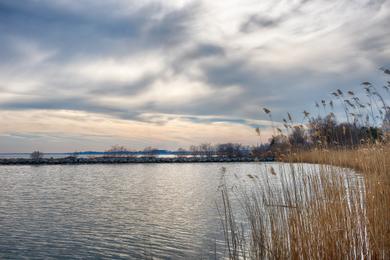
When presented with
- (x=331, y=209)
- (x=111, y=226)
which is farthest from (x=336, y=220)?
(x=111, y=226)

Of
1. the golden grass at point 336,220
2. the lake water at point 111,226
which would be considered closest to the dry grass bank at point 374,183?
the golden grass at point 336,220

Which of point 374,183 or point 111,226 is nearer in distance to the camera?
point 374,183

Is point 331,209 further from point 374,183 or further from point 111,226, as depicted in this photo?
point 111,226

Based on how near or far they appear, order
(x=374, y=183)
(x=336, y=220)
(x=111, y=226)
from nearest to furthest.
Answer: (x=336, y=220) < (x=374, y=183) < (x=111, y=226)

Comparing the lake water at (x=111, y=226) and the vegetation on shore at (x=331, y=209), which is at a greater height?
the vegetation on shore at (x=331, y=209)

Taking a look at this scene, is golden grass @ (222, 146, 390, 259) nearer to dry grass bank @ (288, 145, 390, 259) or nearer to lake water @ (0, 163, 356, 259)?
dry grass bank @ (288, 145, 390, 259)

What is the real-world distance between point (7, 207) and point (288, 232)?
1223 cm

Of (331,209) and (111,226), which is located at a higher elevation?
(331,209)

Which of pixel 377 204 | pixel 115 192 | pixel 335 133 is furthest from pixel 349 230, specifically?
pixel 115 192

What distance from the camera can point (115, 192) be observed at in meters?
17.7

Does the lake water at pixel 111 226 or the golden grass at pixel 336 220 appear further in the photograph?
the lake water at pixel 111 226

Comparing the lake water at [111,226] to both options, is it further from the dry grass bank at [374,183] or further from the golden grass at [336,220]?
the golden grass at [336,220]

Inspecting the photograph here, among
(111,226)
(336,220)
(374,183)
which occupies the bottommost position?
(111,226)

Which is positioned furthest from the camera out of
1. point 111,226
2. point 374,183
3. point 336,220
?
point 111,226
